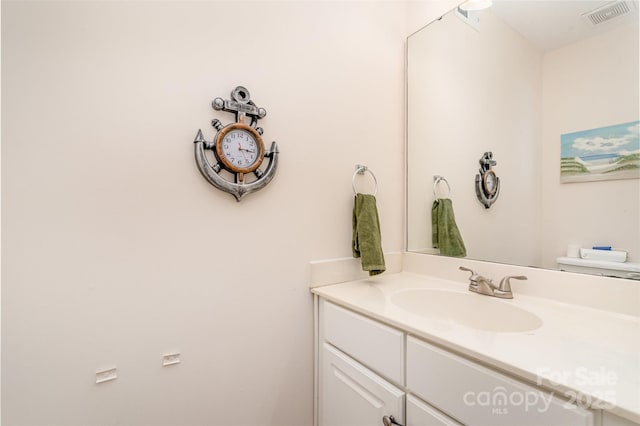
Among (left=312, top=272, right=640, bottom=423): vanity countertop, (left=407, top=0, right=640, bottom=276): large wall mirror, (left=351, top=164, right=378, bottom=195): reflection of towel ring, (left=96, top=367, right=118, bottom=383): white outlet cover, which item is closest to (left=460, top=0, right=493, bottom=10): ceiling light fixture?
(left=407, top=0, right=640, bottom=276): large wall mirror

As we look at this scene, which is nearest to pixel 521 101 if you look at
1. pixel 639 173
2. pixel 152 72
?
pixel 639 173

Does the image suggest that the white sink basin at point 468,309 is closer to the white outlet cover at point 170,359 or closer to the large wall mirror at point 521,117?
the large wall mirror at point 521,117

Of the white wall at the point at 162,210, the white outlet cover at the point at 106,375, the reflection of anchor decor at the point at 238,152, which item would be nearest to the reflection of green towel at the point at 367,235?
the white wall at the point at 162,210

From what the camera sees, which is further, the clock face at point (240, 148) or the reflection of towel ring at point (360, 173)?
the reflection of towel ring at point (360, 173)

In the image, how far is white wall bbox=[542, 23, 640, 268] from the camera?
0.89m

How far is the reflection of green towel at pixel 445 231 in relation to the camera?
1.31m

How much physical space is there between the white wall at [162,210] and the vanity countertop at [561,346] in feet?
1.28

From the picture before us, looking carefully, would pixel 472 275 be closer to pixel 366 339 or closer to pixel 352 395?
pixel 366 339

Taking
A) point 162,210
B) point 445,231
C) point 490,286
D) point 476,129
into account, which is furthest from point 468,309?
point 162,210

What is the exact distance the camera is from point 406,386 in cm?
80

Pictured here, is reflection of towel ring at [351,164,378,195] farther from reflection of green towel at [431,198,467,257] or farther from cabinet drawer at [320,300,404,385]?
cabinet drawer at [320,300,404,385]

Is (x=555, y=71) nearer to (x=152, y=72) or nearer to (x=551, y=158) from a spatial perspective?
(x=551, y=158)

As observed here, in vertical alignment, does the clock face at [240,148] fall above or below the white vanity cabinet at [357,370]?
above

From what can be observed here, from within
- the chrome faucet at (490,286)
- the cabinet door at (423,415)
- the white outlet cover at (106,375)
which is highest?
the chrome faucet at (490,286)
